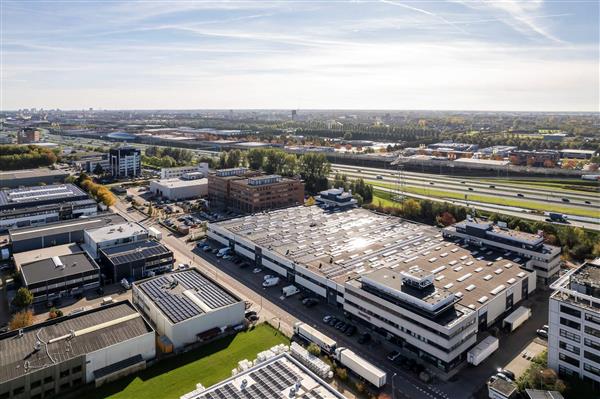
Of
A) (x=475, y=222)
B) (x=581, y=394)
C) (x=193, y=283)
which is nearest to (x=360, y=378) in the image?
(x=581, y=394)

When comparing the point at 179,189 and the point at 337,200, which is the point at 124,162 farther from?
the point at 337,200

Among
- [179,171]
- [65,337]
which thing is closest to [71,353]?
[65,337]

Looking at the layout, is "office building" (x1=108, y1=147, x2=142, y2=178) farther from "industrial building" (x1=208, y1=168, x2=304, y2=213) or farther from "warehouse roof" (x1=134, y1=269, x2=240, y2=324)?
"warehouse roof" (x1=134, y1=269, x2=240, y2=324)

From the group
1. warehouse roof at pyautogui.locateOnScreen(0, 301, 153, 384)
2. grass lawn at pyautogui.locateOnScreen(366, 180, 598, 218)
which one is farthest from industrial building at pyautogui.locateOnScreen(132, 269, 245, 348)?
grass lawn at pyautogui.locateOnScreen(366, 180, 598, 218)

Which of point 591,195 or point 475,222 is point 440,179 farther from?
point 475,222

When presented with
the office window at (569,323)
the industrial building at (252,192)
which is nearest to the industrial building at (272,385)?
the office window at (569,323)
